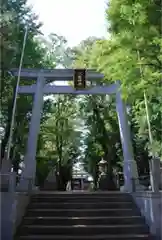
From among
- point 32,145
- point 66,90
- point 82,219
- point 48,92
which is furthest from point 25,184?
point 66,90

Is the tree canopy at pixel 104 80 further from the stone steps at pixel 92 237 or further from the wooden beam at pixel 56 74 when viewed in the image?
the stone steps at pixel 92 237

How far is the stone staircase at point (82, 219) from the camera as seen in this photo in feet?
26.2

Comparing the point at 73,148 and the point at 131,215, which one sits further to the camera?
the point at 73,148

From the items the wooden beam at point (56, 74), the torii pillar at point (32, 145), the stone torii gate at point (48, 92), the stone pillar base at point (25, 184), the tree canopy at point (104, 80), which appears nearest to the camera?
the tree canopy at point (104, 80)

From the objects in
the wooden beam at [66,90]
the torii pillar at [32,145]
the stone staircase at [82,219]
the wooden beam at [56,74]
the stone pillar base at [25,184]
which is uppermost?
the wooden beam at [56,74]

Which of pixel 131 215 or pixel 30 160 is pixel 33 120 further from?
pixel 131 215

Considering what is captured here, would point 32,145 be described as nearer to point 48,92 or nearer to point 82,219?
point 48,92

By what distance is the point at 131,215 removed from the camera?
9.15m

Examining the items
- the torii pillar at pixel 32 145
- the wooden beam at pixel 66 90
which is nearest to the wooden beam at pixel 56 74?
the torii pillar at pixel 32 145

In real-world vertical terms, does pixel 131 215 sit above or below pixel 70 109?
below

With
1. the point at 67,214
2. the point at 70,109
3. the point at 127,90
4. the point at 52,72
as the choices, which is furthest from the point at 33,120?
the point at 70,109

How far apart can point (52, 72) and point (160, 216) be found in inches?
343

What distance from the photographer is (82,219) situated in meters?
8.64

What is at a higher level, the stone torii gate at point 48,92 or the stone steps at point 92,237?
the stone torii gate at point 48,92
